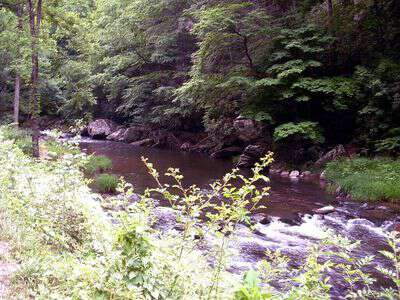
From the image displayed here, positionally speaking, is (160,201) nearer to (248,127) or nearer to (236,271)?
(236,271)

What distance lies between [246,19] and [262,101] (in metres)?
3.61

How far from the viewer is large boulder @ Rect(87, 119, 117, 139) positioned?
1208 inches

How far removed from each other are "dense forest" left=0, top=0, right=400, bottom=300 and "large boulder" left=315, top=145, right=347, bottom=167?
0.26 feet

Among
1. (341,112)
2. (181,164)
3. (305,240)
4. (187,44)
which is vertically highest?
(187,44)

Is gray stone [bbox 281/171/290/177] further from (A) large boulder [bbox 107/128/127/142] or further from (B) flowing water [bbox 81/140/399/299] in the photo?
(A) large boulder [bbox 107/128/127/142]

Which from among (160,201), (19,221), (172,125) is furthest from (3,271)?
(172,125)

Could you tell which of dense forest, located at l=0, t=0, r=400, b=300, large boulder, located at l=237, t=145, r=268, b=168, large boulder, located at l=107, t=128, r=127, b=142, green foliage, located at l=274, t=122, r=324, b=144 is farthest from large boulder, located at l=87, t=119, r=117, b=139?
green foliage, located at l=274, t=122, r=324, b=144

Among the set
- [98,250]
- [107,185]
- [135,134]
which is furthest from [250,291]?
[135,134]

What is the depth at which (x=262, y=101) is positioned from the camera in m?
18.4

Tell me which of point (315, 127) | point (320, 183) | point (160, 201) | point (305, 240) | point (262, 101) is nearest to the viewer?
point (305, 240)

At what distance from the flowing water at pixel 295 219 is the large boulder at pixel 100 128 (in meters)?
13.4

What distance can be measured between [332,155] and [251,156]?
3635 millimetres

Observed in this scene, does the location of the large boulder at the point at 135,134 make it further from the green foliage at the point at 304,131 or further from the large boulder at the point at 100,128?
the green foliage at the point at 304,131

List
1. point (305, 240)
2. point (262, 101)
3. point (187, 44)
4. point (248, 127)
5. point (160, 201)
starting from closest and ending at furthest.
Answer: point (305, 240) → point (160, 201) → point (262, 101) → point (248, 127) → point (187, 44)
